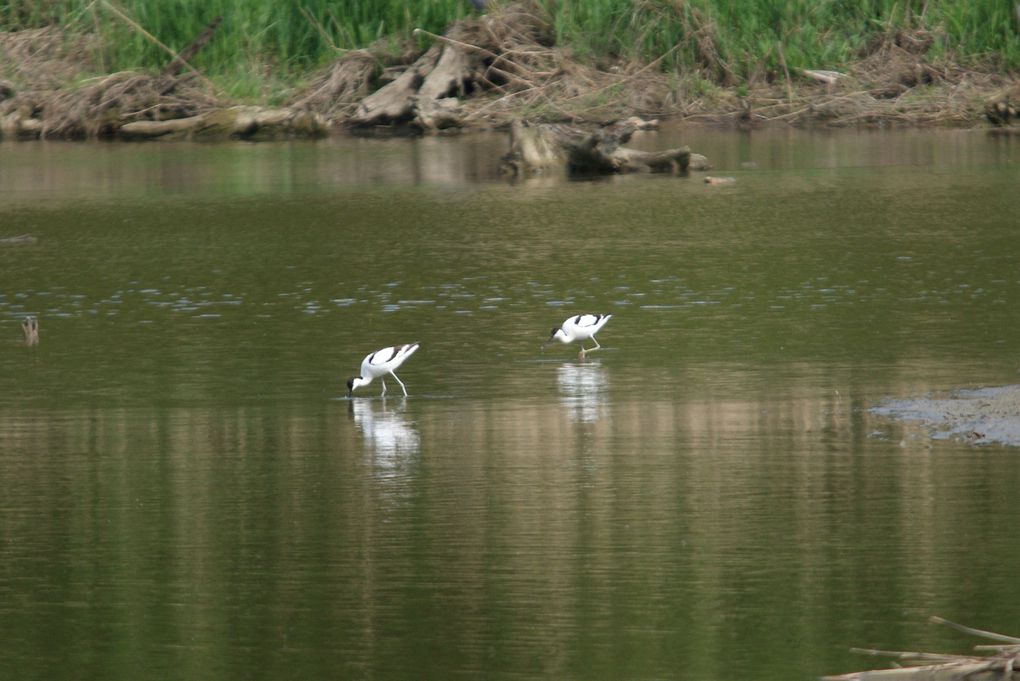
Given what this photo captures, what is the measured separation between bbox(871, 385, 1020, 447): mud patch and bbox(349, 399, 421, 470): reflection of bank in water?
332 cm

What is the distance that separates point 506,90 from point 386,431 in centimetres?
2989

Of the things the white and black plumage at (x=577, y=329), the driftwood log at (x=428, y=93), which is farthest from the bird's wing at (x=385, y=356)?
the driftwood log at (x=428, y=93)

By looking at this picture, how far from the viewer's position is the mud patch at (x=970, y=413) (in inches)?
485

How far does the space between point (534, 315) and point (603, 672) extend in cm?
1084

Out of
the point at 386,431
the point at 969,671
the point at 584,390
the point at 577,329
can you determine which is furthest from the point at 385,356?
the point at 969,671

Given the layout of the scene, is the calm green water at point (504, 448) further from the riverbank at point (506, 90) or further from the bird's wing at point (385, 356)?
the riverbank at point (506, 90)

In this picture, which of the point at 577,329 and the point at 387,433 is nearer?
the point at 387,433

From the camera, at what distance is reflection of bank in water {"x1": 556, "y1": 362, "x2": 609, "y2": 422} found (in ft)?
45.6

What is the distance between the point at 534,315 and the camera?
18906 millimetres

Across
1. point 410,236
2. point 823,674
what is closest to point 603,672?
point 823,674

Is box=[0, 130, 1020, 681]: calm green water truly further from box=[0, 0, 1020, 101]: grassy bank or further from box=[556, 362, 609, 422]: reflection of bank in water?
box=[0, 0, 1020, 101]: grassy bank

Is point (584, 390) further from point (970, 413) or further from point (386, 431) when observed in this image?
point (970, 413)

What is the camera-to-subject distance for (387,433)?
13398 mm

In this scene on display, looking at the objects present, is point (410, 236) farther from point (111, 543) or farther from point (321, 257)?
point (111, 543)
